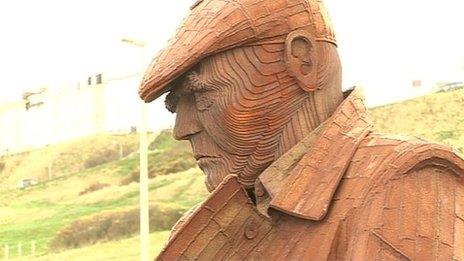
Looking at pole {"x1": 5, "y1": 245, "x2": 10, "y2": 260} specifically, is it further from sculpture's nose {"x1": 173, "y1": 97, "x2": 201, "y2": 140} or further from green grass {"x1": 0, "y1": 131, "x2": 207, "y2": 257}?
sculpture's nose {"x1": 173, "y1": 97, "x2": 201, "y2": 140}

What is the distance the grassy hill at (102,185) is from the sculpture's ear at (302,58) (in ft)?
42.7

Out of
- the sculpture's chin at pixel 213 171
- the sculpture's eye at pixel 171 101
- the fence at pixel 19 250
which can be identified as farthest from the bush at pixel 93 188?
the sculpture's chin at pixel 213 171

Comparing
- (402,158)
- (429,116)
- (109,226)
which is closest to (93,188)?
(109,226)

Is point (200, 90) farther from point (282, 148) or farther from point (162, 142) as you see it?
point (162, 142)

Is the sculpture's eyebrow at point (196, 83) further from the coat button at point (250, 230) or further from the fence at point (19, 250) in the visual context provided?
the fence at point (19, 250)

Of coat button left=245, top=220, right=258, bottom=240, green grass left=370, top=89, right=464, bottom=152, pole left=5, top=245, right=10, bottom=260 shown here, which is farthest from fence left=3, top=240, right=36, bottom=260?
coat button left=245, top=220, right=258, bottom=240

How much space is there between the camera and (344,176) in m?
2.93

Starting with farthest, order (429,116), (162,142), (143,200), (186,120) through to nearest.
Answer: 1. (162,142)
2. (429,116)
3. (143,200)
4. (186,120)

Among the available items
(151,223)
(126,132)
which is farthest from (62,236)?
(126,132)

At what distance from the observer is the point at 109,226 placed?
2534cm

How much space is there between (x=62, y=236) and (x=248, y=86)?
74.4 feet

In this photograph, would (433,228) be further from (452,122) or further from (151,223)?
(151,223)

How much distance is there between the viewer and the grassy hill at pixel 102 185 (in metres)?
19.5

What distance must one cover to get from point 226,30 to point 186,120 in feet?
1.17
